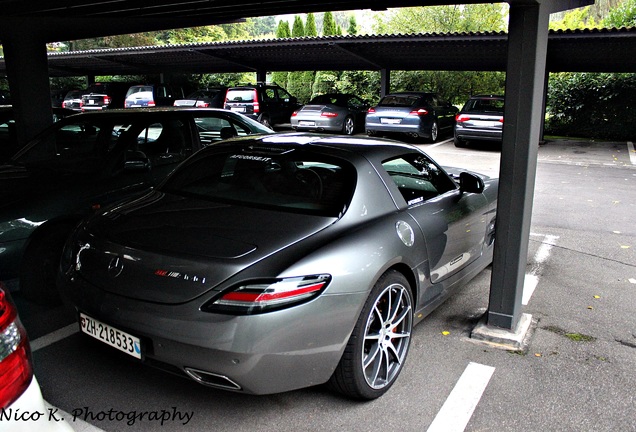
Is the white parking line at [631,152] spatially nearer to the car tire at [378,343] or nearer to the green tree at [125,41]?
the car tire at [378,343]

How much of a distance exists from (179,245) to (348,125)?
1492 centimetres

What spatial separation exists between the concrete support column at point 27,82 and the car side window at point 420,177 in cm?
607

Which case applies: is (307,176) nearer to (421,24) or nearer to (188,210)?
(188,210)

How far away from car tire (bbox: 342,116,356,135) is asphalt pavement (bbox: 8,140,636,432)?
12513 millimetres

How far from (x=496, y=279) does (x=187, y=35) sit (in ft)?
129

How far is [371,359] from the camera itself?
295cm

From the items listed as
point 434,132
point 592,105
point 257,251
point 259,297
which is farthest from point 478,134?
point 259,297

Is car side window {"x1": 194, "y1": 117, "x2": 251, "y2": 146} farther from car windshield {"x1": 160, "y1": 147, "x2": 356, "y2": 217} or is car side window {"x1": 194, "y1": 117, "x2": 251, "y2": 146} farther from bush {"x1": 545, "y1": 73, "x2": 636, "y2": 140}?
bush {"x1": 545, "y1": 73, "x2": 636, "y2": 140}

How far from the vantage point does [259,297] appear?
245 centimetres

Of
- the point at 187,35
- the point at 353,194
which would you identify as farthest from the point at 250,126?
the point at 187,35

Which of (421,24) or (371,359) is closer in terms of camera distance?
(371,359)

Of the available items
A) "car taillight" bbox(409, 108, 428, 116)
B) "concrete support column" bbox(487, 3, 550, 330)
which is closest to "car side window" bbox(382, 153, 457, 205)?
"concrete support column" bbox(487, 3, 550, 330)

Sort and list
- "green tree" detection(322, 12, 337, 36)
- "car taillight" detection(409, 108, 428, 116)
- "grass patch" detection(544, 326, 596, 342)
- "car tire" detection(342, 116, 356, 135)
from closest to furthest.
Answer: "grass patch" detection(544, 326, 596, 342)
"car taillight" detection(409, 108, 428, 116)
"car tire" detection(342, 116, 356, 135)
"green tree" detection(322, 12, 337, 36)

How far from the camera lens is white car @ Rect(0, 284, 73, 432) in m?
A: 1.39
